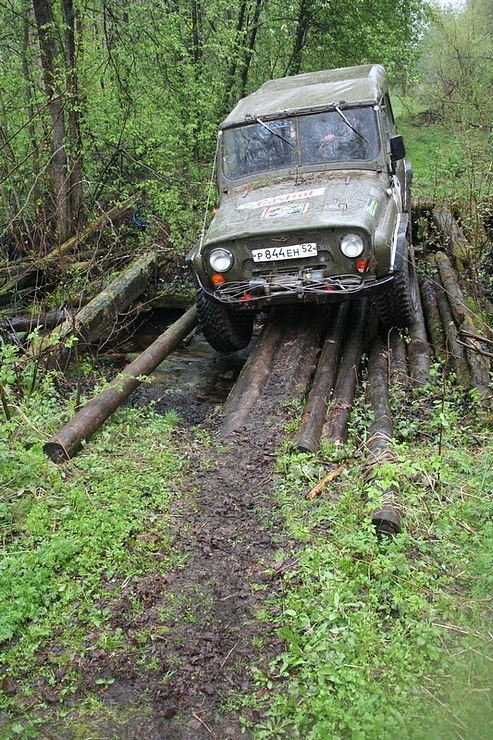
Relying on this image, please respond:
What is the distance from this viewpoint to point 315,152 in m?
6.84

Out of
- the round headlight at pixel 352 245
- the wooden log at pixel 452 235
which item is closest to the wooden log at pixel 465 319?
the wooden log at pixel 452 235

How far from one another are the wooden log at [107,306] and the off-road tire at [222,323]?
1.17 meters

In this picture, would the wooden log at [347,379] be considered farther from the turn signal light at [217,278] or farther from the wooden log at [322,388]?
the turn signal light at [217,278]

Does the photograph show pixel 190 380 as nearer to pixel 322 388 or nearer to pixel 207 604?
pixel 322 388

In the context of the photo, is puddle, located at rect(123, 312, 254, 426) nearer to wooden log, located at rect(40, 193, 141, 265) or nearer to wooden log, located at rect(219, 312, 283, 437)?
wooden log, located at rect(219, 312, 283, 437)

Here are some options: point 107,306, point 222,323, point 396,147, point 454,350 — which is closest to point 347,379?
point 454,350

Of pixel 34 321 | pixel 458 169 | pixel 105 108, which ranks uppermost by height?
pixel 105 108

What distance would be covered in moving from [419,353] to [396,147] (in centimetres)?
218

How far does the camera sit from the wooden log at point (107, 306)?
697 cm

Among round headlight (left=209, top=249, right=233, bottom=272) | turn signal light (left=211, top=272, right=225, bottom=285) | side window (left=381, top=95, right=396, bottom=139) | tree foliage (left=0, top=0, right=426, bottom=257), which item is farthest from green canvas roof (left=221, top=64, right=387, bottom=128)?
tree foliage (left=0, top=0, right=426, bottom=257)

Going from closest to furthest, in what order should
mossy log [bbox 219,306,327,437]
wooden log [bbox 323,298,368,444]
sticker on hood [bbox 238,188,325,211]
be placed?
wooden log [bbox 323,298,368,444] → mossy log [bbox 219,306,327,437] → sticker on hood [bbox 238,188,325,211]

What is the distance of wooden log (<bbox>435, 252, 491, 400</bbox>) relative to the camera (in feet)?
18.7

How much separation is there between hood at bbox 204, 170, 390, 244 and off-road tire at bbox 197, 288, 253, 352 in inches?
30.2

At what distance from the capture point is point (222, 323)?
682 cm
